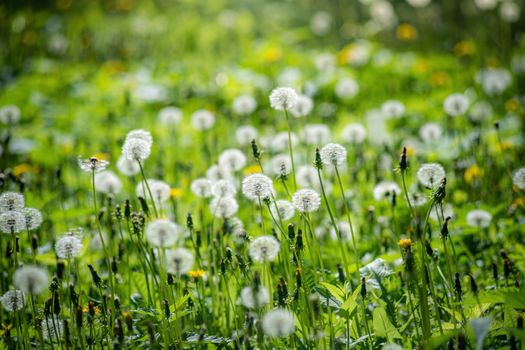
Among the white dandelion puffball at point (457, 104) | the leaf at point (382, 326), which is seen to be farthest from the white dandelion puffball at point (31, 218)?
the white dandelion puffball at point (457, 104)

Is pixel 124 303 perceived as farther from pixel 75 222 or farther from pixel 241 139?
pixel 241 139

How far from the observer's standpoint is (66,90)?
535 cm

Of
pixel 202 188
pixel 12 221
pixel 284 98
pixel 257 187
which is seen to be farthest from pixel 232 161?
pixel 12 221

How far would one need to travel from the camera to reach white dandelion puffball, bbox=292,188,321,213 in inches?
61.6

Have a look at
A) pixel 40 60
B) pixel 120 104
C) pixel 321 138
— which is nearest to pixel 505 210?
pixel 321 138

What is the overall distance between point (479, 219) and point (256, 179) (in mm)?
980

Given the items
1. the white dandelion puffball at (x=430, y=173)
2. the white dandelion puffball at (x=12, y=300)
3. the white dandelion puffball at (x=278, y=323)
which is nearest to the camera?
the white dandelion puffball at (x=278, y=323)

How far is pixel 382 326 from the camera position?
59.3 inches

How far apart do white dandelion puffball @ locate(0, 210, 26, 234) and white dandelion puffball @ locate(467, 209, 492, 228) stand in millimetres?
1607

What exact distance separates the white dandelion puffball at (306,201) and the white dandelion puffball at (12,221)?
31.9 inches

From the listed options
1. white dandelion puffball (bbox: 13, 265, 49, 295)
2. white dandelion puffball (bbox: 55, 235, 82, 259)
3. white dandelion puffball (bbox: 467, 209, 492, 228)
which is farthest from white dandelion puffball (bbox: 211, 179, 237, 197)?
white dandelion puffball (bbox: 467, 209, 492, 228)

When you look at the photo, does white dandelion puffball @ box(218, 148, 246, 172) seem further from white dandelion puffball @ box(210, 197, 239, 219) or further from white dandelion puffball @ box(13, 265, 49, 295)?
white dandelion puffball @ box(13, 265, 49, 295)

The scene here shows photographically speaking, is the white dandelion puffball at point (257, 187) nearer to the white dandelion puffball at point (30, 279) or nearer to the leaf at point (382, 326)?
the leaf at point (382, 326)

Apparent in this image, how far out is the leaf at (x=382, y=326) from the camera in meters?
1.48
